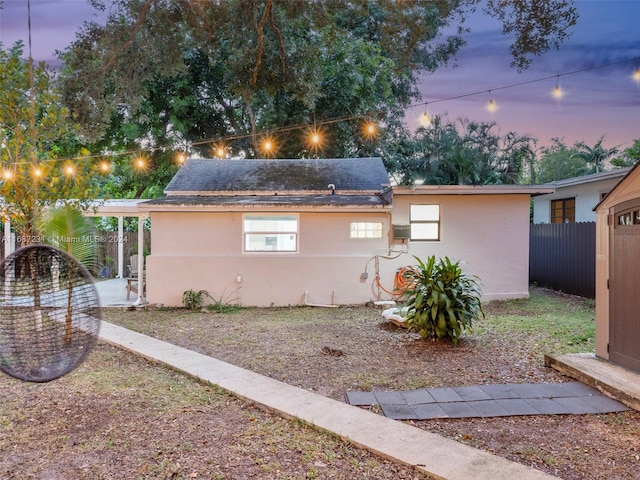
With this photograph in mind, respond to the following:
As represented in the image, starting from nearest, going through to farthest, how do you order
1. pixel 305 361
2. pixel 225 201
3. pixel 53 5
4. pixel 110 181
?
pixel 305 361
pixel 225 201
pixel 53 5
pixel 110 181

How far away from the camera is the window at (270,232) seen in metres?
10.2

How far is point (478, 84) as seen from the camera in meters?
16.3

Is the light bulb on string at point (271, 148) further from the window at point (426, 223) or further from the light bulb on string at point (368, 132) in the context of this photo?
the window at point (426, 223)

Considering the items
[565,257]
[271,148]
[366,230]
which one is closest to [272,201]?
[366,230]

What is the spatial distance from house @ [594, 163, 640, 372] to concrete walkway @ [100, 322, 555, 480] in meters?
2.55

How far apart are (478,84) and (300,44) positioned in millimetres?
10121

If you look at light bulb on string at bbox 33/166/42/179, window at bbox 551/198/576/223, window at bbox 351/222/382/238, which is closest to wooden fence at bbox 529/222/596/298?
window at bbox 551/198/576/223

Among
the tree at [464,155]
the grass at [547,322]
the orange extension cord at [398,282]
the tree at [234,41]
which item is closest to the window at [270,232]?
the orange extension cord at [398,282]

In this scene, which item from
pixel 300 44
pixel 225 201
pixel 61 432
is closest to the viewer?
pixel 61 432

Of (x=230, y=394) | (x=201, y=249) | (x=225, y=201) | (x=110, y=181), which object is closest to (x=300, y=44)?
(x=225, y=201)

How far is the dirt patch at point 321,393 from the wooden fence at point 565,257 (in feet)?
10.1

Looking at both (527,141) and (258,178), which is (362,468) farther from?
(527,141)

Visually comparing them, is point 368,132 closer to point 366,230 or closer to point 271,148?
point 271,148

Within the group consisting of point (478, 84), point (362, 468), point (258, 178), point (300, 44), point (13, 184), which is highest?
point (478, 84)
